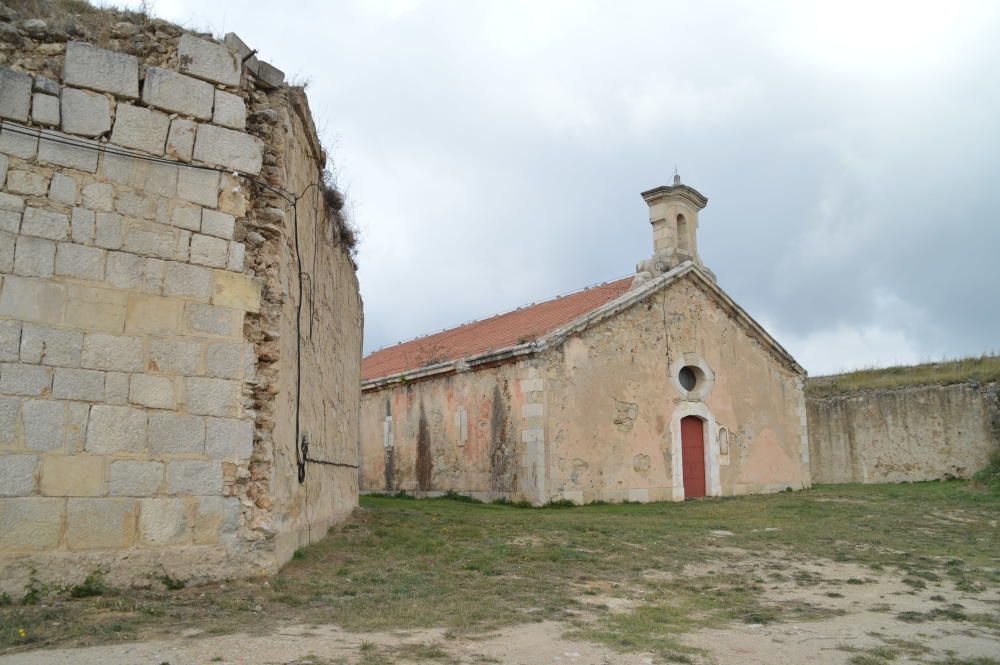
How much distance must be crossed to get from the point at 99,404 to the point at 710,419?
15.0 m

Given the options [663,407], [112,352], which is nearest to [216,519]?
[112,352]

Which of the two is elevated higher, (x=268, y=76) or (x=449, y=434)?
(x=268, y=76)

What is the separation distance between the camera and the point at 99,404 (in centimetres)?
575

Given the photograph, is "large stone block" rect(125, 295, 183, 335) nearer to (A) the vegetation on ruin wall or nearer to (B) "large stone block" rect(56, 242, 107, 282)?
(B) "large stone block" rect(56, 242, 107, 282)

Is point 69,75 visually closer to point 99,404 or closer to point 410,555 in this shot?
point 99,404

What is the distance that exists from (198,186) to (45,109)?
4.08ft

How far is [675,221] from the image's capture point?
1933cm

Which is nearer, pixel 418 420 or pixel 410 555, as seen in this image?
pixel 410 555

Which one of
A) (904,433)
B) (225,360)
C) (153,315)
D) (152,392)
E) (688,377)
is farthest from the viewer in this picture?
(904,433)

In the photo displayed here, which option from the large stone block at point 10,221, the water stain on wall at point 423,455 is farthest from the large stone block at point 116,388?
the water stain on wall at point 423,455

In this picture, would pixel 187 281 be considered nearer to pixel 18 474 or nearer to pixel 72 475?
pixel 72 475

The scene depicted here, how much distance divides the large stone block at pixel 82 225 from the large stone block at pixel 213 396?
53.5 inches

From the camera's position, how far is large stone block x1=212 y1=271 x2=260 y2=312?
6.41 metres

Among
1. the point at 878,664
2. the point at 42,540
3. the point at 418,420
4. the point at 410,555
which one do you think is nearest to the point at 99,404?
the point at 42,540
